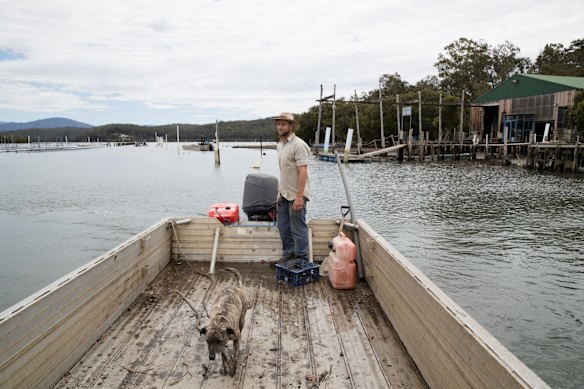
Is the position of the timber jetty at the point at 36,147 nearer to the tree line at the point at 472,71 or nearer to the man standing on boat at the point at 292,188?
the tree line at the point at 472,71

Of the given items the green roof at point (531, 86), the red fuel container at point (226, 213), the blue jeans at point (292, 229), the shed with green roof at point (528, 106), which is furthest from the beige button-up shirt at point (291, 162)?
the green roof at point (531, 86)

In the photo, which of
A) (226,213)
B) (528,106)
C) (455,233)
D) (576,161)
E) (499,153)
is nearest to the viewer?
(226,213)

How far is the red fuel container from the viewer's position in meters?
6.25

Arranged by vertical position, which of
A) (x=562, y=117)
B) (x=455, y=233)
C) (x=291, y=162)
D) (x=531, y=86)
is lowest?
(x=455, y=233)

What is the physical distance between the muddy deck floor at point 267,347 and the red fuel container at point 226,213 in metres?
1.46

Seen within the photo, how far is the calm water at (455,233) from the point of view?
745cm

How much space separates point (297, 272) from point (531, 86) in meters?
43.0

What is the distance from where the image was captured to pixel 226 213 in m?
6.32

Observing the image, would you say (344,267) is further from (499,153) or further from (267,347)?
(499,153)

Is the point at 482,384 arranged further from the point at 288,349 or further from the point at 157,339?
the point at 157,339

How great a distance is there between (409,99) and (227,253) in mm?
56114

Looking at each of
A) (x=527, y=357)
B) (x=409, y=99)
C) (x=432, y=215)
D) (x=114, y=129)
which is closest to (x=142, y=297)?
(x=527, y=357)

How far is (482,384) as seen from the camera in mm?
2285

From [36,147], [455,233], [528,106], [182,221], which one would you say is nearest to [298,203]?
[182,221]
